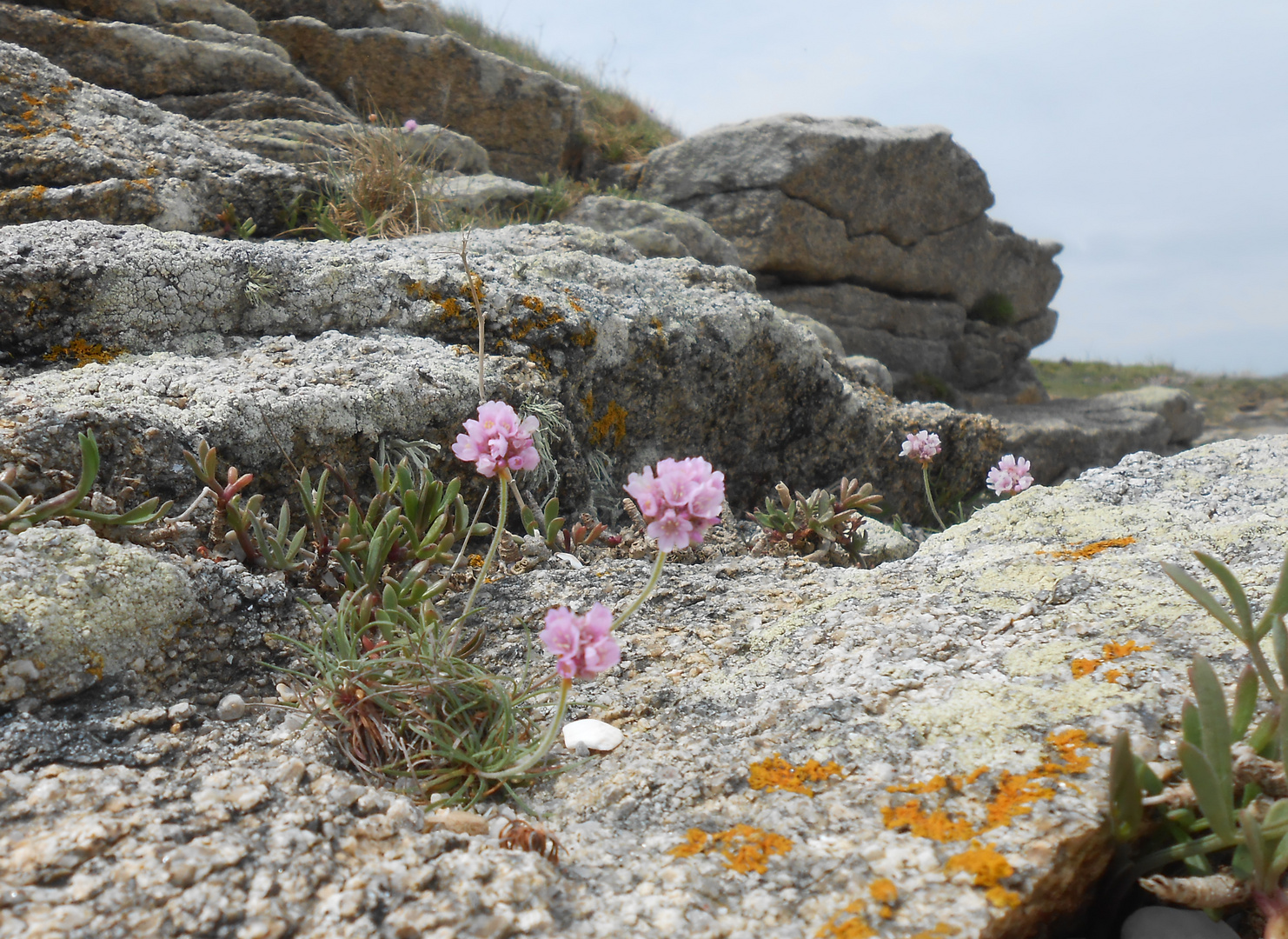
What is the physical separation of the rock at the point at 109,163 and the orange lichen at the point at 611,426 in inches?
102

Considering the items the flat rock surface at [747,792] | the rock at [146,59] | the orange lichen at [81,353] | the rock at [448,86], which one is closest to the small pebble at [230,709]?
the flat rock surface at [747,792]

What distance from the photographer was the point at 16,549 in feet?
6.61

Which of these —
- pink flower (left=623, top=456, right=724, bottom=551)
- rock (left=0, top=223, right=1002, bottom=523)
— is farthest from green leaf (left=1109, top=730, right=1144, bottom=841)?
rock (left=0, top=223, right=1002, bottom=523)

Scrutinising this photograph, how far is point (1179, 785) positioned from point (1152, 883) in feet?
0.83

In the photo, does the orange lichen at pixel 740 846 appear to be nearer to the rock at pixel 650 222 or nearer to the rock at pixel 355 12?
the rock at pixel 650 222

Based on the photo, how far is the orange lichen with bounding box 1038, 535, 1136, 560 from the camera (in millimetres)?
2594

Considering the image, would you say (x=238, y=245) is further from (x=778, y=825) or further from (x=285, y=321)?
(x=778, y=825)

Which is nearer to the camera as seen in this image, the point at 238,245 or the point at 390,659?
the point at 390,659

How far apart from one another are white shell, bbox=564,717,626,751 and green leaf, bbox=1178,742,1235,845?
4.08ft

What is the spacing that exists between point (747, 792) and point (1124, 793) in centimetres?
75

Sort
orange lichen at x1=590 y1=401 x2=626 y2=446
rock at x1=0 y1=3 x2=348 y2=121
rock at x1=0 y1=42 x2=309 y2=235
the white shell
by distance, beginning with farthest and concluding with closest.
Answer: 1. rock at x1=0 y1=3 x2=348 y2=121
2. rock at x1=0 y1=42 x2=309 y2=235
3. orange lichen at x1=590 y1=401 x2=626 y2=446
4. the white shell

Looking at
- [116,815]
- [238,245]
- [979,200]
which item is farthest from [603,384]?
[979,200]

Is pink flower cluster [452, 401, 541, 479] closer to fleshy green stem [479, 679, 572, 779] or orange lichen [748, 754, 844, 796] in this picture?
fleshy green stem [479, 679, 572, 779]

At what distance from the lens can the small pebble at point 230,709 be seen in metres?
2.08
